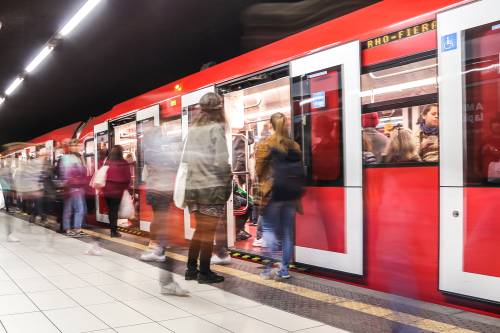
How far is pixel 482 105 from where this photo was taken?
10.4 feet

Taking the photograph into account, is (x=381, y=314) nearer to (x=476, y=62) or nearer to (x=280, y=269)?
(x=280, y=269)

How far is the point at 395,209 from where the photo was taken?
3.71 meters

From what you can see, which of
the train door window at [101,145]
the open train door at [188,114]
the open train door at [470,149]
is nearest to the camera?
the open train door at [470,149]

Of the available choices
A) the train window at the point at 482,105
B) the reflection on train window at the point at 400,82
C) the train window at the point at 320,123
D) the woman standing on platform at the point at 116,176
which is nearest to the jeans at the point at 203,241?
the train window at the point at 320,123

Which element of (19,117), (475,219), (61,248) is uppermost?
(19,117)

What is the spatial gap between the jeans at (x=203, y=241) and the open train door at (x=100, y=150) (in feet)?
19.3

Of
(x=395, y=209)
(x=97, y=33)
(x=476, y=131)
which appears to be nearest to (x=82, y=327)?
(x=395, y=209)

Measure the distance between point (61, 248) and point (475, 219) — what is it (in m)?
5.76

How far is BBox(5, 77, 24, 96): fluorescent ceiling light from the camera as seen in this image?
15.6 metres

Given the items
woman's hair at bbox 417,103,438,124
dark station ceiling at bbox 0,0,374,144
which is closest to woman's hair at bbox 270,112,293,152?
dark station ceiling at bbox 0,0,374,144

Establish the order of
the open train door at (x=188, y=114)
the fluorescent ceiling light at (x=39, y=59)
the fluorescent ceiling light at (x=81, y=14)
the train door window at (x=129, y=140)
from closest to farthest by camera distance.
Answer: the open train door at (x=188, y=114), the fluorescent ceiling light at (x=81, y=14), the train door window at (x=129, y=140), the fluorescent ceiling light at (x=39, y=59)

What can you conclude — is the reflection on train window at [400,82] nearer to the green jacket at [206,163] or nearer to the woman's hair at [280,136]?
the woman's hair at [280,136]

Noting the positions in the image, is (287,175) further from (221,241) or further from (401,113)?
(221,241)

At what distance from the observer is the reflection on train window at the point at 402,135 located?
350 centimetres
